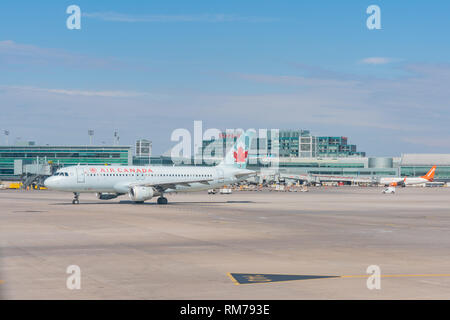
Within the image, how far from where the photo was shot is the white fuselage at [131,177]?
61.1m

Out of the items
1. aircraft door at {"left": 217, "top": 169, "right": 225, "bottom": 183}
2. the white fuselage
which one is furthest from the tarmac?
aircraft door at {"left": 217, "top": 169, "right": 225, "bottom": 183}

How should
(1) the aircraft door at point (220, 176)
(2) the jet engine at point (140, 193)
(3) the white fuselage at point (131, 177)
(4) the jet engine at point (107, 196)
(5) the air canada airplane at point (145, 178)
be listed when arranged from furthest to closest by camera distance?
(1) the aircraft door at point (220, 176)
(4) the jet engine at point (107, 196)
(2) the jet engine at point (140, 193)
(5) the air canada airplane at point (145, 178)
(3) the white fuselage at point (131, 177)

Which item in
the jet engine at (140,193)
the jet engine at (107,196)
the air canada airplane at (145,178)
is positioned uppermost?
the air canada airplane at (145,178)

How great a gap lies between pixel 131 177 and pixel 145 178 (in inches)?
83.4

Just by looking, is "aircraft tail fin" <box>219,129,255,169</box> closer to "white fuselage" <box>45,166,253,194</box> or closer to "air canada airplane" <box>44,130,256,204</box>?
"air canada airplane" <box>44,130,256,204</box>

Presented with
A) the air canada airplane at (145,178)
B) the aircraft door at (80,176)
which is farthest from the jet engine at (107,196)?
the aircraft door at (80,176)

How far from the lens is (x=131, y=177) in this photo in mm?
65000

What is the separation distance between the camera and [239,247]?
26.2m

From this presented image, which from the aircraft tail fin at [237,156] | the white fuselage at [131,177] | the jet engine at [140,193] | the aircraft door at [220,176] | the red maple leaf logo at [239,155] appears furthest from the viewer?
the red maple leaf logo at [239,155]

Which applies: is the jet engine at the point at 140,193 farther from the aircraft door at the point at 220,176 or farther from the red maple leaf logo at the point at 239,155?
the red maple leaf logo at the point at 239,155

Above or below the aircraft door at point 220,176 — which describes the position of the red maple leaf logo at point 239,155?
above

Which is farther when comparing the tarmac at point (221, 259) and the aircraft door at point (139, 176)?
the aircraft door at point (139, 176)

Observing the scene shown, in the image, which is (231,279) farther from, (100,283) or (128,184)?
(128,184)
